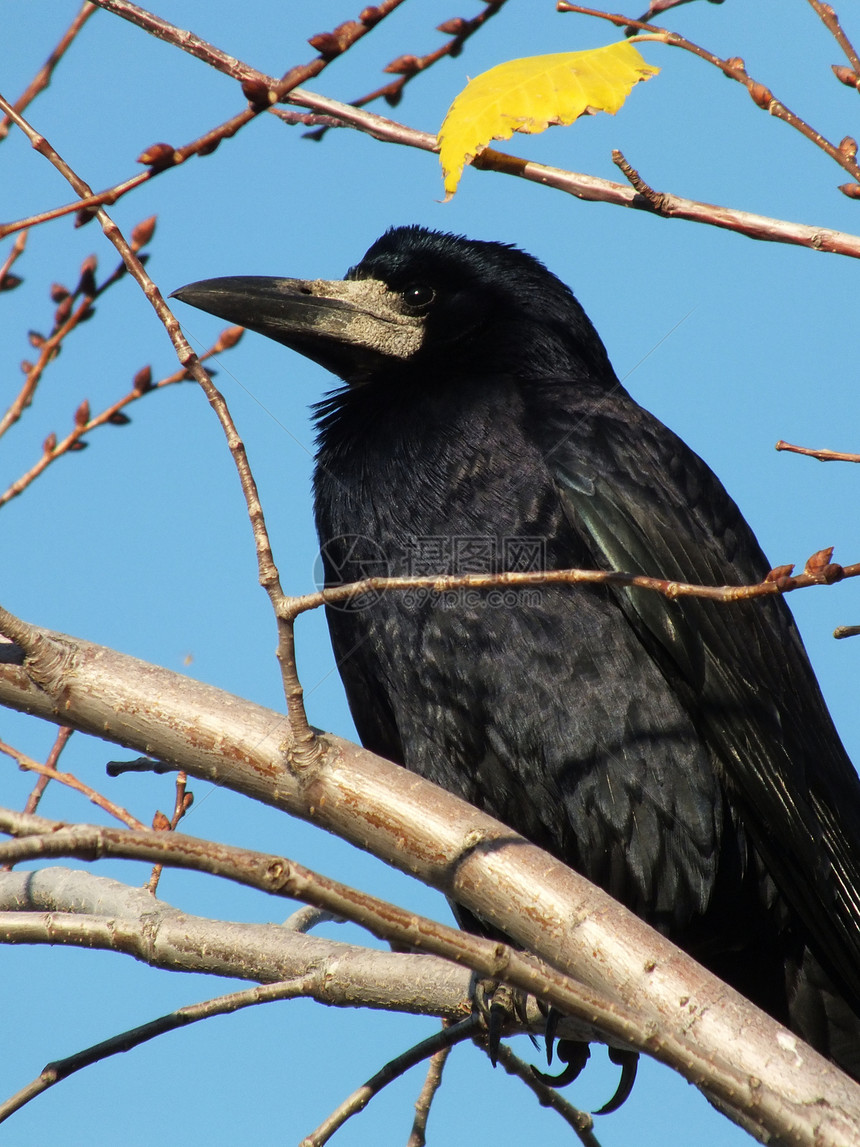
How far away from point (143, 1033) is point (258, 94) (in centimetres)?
206

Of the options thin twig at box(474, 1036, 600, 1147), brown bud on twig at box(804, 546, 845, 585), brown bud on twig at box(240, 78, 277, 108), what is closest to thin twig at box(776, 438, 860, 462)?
brown bud on twig at box(804, 546, 845, 585)

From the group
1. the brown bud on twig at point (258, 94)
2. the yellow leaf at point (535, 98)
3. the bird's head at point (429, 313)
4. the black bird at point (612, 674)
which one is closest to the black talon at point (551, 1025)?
the black bird at point (612, 674)

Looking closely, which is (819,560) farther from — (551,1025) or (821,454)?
(551,1025)

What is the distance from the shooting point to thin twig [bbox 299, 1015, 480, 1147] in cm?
311

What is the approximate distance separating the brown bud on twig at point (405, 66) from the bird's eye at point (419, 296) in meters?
1.98

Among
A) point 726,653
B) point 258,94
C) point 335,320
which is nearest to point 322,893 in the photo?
point 258,94

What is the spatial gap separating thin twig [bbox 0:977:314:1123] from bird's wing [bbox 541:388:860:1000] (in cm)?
153

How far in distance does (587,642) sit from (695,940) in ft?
3.52

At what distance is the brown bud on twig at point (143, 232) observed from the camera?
4023mm

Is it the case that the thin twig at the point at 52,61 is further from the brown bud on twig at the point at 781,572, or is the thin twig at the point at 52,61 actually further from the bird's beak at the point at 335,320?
the brown bud on twig at the point at 781,572

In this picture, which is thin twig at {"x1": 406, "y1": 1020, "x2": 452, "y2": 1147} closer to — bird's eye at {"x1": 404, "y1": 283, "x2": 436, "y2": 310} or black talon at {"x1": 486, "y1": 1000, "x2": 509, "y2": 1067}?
black talon at {"x1": 486, "y1": 1000, "x2": 509, "y2": 1067}

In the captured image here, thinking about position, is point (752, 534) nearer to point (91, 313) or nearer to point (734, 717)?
point (734, 717)

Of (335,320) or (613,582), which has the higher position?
(335,320)

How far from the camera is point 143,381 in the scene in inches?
157
